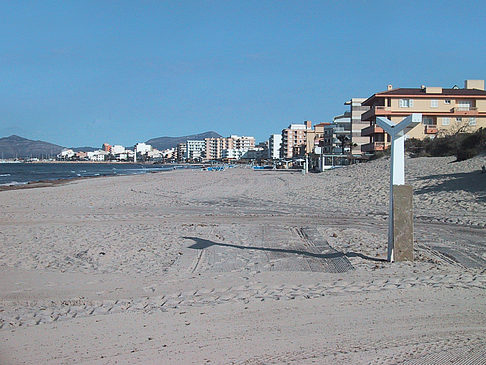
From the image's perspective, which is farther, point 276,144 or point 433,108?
point 276,144

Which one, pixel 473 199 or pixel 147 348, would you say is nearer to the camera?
pixel 147 348

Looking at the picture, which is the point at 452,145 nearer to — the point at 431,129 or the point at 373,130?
the point at 431,129

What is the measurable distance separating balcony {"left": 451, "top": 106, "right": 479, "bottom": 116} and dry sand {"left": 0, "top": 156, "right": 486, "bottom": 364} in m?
44.1

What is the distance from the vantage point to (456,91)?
54.7 meters

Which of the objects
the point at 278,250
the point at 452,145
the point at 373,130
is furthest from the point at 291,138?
the point at 278,250

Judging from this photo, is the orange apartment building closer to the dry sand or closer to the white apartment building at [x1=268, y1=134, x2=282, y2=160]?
the dry sand

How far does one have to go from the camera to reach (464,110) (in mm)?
53031

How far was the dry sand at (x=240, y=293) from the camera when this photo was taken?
14.4 feet

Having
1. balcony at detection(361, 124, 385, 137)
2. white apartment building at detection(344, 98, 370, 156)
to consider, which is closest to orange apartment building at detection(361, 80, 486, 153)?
balcony at detection(361, 124, 385, 137)

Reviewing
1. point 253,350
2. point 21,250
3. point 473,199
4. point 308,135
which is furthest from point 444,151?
point 308,135

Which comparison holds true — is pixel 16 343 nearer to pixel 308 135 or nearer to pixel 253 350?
pixel 253 350

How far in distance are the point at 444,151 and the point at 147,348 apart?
138 ft

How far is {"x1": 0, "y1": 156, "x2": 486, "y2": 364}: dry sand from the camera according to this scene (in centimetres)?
439

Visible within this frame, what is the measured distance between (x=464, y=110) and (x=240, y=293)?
53438mm
